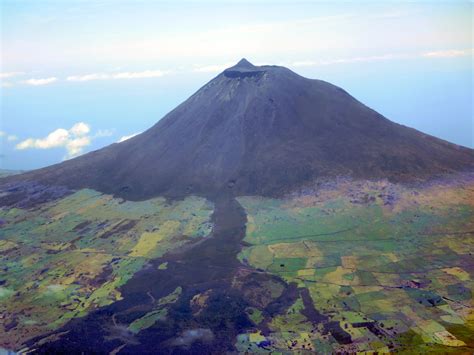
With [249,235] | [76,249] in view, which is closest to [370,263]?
[249,235]

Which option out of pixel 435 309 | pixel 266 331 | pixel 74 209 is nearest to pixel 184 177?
pixel 74 209

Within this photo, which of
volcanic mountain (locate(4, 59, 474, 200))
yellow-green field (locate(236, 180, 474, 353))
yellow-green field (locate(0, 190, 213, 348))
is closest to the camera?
yellow-green field (locate(236, 180, 474, 353))

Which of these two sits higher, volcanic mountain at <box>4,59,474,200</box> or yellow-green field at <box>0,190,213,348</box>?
volcanic mountain at <box>4,59,474,200</box>

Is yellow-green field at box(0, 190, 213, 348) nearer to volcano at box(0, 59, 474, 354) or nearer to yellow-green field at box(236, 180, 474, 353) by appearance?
volcano at box(0, 59, 474, 354)

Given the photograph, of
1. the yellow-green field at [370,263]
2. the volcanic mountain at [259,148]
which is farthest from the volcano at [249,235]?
the volcanic mountain at [259,148]

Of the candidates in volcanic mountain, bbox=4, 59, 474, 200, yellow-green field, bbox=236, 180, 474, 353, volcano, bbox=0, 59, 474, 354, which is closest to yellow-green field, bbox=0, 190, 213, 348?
volcano, bbox=0, 59, 474, 354

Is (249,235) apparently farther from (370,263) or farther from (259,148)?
(259,148)

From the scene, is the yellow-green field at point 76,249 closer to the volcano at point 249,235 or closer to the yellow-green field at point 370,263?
the volcano at point 249,235

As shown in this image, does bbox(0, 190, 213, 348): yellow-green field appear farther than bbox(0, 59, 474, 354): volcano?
Yes

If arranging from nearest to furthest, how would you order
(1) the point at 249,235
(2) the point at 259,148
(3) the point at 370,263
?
(3) the point at 370,263 < (1) the point at 249,235 < (2) the point at 259,148
